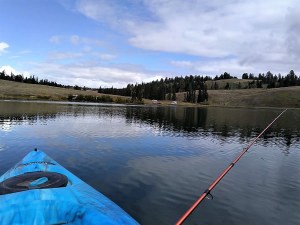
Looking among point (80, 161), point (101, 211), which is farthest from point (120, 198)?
point (80, 161)

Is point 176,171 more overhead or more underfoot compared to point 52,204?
more underfoot

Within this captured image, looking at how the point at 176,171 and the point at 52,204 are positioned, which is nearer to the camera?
the point at 52,204

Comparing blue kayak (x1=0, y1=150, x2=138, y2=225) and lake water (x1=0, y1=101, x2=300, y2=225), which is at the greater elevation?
blue kayak (x1=0, y1=150, x2=138, y2=225)

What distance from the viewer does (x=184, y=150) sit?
31375 mm

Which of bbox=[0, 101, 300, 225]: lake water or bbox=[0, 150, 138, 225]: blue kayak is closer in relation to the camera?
bbox=[0, 150, 138, 225]: blue kayak

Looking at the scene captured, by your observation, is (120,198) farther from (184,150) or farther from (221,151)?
(221,151)

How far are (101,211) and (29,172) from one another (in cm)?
502

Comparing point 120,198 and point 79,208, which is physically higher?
point 79,208

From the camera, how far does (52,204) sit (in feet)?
31.7

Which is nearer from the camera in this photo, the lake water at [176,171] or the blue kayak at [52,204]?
the blue kayak at [52,204]

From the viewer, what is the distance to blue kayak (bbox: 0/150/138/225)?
9164 mm

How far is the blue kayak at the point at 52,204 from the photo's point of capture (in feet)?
30.1

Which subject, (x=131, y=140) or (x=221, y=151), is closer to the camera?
(x=221, y=151)

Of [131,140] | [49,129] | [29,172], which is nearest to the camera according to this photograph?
Answer: [29,172]
